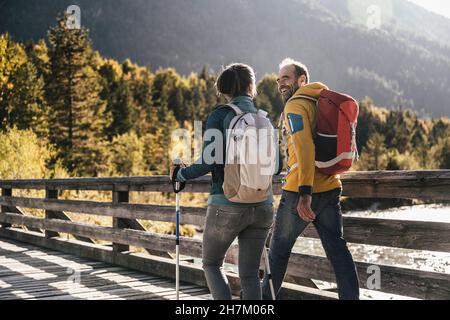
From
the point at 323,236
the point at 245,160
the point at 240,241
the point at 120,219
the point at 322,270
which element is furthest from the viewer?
the point at 120,219

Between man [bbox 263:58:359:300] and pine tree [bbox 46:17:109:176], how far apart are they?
36580 mm

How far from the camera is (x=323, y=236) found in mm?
4047

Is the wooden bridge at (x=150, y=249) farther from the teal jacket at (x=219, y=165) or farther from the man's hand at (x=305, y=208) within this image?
the teal jacket at (x=219, y=165)

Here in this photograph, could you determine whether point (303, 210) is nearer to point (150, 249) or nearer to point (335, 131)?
point (335, 131)

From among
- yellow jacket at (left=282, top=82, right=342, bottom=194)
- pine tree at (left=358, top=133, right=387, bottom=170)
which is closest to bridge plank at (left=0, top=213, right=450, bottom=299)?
yellow jacket at (left=282, top=82, right=342, bottom=194)

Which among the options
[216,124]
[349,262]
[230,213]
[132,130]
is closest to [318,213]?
[349,262]

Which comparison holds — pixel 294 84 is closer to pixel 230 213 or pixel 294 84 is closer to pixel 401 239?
pixel 230 213

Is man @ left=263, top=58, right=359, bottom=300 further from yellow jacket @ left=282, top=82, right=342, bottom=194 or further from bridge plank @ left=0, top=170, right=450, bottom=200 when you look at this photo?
bridge plank @ left=0, top=170, right=450, bottom=200

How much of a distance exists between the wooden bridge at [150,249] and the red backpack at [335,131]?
74cm

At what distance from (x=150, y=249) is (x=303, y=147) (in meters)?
4.06

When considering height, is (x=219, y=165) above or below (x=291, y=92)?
below

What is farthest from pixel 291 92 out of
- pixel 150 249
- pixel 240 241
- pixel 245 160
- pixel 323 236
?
pixel 150 249

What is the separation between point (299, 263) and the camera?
16.8 ft

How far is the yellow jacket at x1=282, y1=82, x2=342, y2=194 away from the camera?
378cm
